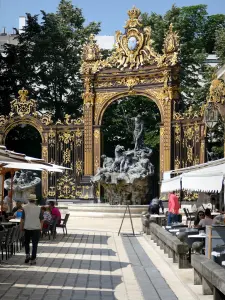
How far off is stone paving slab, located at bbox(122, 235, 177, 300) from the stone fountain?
43.7ft

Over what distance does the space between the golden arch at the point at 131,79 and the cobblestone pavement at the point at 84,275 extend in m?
16.2

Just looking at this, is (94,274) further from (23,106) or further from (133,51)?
(23,106)

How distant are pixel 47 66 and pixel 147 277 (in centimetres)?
3600

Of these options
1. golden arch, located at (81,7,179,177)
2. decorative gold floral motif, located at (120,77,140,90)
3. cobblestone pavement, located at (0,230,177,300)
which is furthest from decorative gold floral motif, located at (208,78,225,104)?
cobblestone pavement, located at (0,230,177,300)

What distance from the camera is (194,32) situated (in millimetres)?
49469

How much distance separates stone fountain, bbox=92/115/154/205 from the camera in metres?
30.2

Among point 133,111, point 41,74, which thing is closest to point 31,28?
point 41,74

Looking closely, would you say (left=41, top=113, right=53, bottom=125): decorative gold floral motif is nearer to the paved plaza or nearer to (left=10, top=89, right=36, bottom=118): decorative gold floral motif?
(left=10, top=89, right=36, bottom=118): decorative gold floral motif

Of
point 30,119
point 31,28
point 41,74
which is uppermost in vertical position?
point 31,28

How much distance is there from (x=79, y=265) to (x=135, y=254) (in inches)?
102

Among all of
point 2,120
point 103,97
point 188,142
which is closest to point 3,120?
point 2,120

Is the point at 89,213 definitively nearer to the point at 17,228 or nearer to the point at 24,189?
the point at 24,189

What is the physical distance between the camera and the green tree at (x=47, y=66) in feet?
147

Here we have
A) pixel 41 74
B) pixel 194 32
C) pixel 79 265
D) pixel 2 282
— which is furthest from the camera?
pixel 194 32
